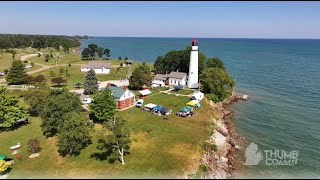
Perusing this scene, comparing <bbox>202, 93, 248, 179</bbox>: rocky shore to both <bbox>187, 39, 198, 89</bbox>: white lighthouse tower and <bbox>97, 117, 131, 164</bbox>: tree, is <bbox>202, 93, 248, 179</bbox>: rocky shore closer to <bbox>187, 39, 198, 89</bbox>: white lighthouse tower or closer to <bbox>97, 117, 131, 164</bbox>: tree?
<bbox>97, 117, 131, 164</bbox>: tree

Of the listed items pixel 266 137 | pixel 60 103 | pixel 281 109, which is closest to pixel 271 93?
pixel 281 109

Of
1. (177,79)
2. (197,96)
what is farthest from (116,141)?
(177,79)

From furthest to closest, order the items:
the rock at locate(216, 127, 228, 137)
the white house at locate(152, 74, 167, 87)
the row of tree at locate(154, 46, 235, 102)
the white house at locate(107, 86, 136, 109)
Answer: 1. the white house at locate(152, 74, 167, 87)
2. the row of tree at locate(154, 46, 235, 102)
3. the white house at locate(107, 86, 136, 109)
4. the rock at locate(216, 127, 228, 137)

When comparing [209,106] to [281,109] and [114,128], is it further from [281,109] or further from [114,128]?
[114,128]

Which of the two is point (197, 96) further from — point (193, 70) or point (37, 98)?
point (37, 98)

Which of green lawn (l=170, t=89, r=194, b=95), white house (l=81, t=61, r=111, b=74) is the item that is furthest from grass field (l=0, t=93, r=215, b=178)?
white house (l=81, t=61, r=111, b=74)

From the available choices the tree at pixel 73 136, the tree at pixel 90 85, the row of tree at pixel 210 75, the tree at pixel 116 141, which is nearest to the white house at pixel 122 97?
the tree at pixel 90 85

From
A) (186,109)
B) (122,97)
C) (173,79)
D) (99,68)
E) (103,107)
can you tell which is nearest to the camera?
(103,107)
